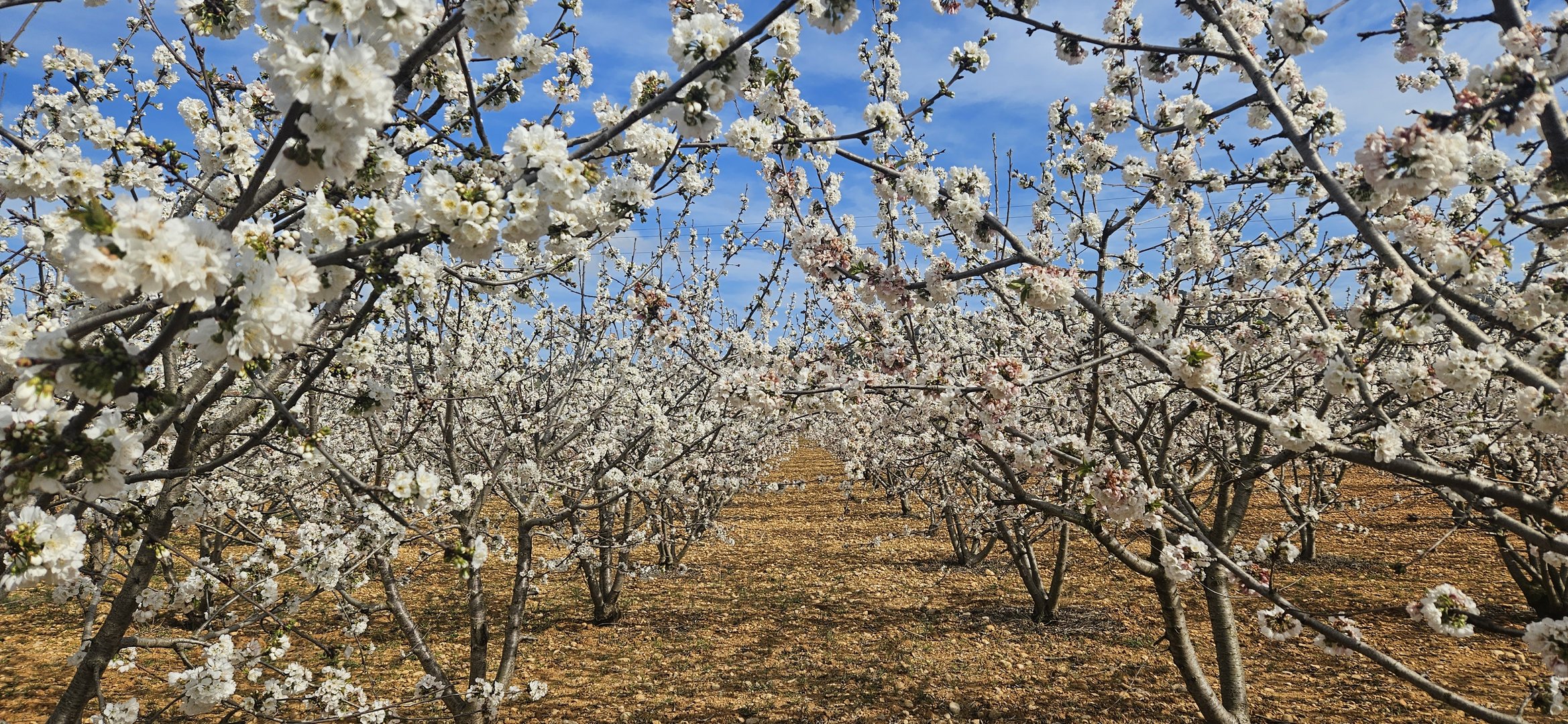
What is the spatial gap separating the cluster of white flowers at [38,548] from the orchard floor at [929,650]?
517 centimetres

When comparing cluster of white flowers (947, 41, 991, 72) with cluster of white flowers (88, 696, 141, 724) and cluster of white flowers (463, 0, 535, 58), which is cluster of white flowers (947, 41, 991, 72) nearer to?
cluster of white flowers (463, 0, 535, 58)

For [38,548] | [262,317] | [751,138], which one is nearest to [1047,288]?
[751,138]

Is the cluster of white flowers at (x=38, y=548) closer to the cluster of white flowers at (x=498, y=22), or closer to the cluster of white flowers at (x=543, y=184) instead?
the cluster of white flowers at (x=543, y=184)

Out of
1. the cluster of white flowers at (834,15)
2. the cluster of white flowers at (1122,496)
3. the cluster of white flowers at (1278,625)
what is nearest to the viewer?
the cluster of white flowers at (834,15)

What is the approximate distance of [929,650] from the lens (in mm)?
8211

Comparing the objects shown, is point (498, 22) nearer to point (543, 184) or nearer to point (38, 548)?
point (543, 184)

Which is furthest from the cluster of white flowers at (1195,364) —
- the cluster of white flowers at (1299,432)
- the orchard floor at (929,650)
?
the orchard floor at (929,650)

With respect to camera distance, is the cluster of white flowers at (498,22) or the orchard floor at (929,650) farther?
the orchard floor at (929,650)

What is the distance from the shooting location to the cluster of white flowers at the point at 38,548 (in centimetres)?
213

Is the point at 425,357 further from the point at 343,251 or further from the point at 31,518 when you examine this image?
the point at 343,251

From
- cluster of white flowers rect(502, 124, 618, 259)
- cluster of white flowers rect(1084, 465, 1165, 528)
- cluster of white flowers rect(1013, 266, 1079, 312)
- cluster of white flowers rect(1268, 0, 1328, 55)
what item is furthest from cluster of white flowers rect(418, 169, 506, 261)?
cluster of white flowers rect(1268, 0, 1328, 55)

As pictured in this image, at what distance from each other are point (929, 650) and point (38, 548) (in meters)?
7.79

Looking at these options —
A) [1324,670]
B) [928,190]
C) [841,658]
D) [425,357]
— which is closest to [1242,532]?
[1324,670]

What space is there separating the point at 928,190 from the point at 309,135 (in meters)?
2.93
